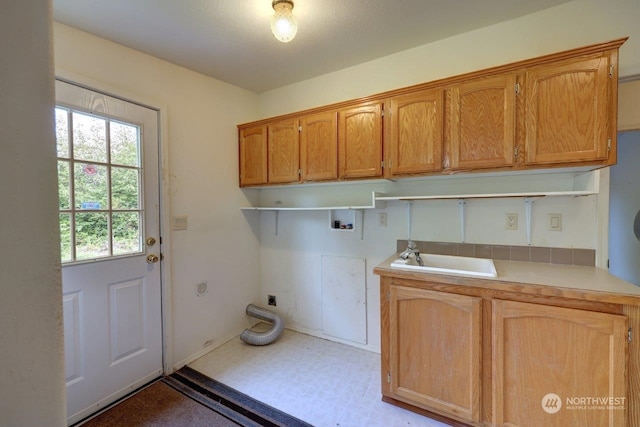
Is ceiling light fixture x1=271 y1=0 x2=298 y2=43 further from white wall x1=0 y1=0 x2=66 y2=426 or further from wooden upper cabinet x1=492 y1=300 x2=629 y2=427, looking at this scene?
wooden upper cabinet x1=492 y1=300 x2=629 y2=427

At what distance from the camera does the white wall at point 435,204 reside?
170 centimetres

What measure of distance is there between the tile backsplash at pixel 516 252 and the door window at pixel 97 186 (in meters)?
2.21

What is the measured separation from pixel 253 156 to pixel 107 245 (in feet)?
4.50

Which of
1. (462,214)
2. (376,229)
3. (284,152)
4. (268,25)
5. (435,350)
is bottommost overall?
(435,350)

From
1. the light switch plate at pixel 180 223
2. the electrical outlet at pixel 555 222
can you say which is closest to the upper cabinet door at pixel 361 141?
the electrical outlet at pixel 555 222

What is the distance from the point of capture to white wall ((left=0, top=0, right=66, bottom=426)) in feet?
1.33

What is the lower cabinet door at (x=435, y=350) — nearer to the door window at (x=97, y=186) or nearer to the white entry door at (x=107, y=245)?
the white entry door at (x=107, y=245)

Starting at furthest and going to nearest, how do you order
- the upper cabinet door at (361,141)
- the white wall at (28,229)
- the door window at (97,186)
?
1. the upper cabinet door at (361,141)
2. the door window at (97,186)
3. the white wall at (28,229)

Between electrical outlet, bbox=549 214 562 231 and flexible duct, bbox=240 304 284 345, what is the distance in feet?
7.71

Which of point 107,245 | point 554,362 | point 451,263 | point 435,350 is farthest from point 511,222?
point 107,245

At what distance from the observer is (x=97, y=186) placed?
182 centimetres

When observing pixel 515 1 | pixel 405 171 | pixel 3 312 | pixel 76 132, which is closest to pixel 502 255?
pixel 405 171

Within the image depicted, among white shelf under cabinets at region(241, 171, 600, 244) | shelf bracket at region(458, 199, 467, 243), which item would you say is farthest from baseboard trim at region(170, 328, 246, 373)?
shelf bracket at region(458, 199, 467, 243)

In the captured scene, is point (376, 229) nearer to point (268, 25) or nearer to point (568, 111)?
point (568, 111)
